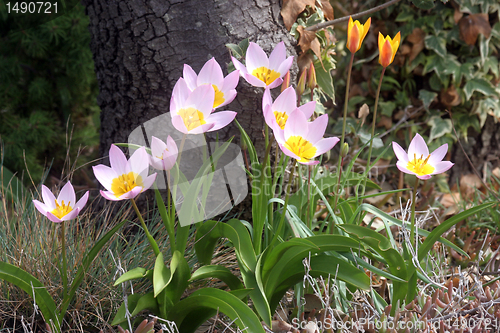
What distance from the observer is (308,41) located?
5.85 ft

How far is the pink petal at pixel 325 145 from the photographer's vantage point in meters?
1.11

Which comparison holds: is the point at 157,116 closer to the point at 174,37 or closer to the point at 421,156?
the point at 174,37

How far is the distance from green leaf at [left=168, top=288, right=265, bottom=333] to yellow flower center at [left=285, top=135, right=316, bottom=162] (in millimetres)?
441

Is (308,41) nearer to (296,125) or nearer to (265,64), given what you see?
(265,64)

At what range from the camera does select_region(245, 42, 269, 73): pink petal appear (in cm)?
131

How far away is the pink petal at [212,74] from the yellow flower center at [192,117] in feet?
0.56

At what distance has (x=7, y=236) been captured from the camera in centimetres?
161

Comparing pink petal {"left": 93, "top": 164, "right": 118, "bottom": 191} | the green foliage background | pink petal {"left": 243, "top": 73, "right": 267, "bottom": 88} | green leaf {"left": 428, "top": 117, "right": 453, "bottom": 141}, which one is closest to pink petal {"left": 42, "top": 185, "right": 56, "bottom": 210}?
pink petal {"left": 93, "top": 164, "right": 118, "bottom": 191}

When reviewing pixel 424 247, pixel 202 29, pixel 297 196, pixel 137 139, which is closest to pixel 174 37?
pixel 202 29

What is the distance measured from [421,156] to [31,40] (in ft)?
8.82

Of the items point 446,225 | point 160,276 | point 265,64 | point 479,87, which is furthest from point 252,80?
point 479,87

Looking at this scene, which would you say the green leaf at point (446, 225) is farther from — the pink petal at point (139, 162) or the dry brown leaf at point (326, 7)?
the dry brown leaf at point (326, 7)

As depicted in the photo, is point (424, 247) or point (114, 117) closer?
point (424, 247)

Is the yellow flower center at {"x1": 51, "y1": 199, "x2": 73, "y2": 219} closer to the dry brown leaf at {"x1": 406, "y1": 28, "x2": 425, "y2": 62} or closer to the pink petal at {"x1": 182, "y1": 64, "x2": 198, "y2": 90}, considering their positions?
the pink petal at {"x1": 182, "y1": 64, "x2": 198, "y2": 90}
